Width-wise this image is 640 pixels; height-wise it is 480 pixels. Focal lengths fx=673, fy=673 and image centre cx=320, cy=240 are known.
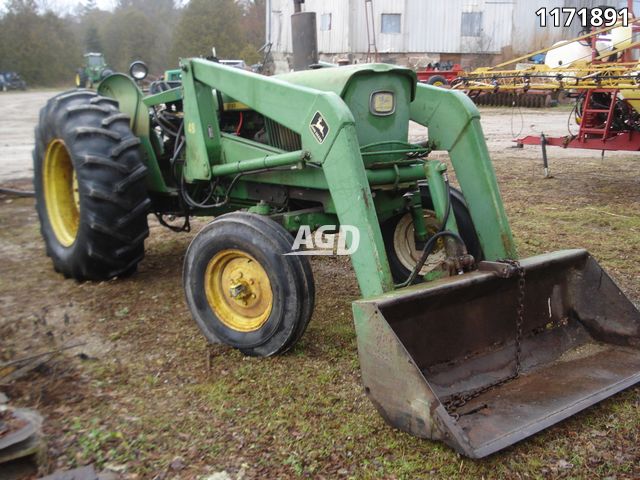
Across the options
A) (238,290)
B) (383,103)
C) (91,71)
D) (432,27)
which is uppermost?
(432,27)

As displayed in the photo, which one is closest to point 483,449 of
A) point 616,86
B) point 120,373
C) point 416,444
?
point 416,444

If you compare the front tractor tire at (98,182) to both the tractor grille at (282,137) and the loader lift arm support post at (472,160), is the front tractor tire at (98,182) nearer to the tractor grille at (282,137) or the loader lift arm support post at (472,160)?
the tractor grille at (282,137)

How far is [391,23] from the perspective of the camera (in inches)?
1115

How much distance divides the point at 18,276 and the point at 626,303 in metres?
4.21

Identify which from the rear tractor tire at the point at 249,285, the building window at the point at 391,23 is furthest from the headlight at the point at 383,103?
the building window at the point at 391,23

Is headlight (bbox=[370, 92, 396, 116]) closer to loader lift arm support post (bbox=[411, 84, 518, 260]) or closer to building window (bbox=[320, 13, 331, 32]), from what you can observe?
loader lift arm support post (bbox=[411, 84, 518, 260])

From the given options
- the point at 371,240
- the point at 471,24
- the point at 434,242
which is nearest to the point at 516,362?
the point at 434,242

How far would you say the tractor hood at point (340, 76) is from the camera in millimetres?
3654

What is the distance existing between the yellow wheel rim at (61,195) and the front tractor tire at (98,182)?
0.07 ft

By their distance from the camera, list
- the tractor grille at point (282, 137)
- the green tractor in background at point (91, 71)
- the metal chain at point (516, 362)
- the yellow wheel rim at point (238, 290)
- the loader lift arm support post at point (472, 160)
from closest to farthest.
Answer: the metal chain at point (516, 362), the yellow wheel rim at point (238, 290), the loader lift arm support post at point (472, 160), the tractor grille at point (282, 137), the green tractor in background at point (91, 71)

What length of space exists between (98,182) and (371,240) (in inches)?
81.2

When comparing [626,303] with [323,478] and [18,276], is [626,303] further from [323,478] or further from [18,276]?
[18,276]

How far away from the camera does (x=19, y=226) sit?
6680 millimetres

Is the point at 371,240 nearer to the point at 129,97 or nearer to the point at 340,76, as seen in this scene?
the point at 340,76
